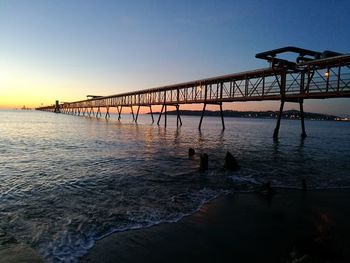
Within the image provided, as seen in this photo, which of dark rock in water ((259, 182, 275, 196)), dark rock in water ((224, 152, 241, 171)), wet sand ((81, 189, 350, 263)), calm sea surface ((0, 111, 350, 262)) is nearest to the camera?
wet sand ((81, 189, 350, 263))

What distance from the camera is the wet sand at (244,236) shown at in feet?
18.1

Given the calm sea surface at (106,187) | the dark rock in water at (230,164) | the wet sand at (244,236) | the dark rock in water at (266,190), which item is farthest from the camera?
the dark rock in water at (230,164)

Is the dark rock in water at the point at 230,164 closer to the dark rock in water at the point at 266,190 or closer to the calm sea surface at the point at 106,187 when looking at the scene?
the calm sea surface at the point at 106,187

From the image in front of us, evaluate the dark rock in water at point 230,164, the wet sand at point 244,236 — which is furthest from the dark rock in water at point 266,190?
the dark rock in water at point 230,164

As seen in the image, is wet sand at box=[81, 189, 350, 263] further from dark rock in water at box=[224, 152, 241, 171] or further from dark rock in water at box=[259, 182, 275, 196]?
dark rock in water at box=[224, 152, 241, 171]

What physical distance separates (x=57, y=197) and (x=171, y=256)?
528 cm

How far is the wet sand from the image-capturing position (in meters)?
5.53

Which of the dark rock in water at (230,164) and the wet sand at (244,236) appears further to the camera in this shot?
the dark rock in water at (230,164)

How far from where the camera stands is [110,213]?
8.00 meters

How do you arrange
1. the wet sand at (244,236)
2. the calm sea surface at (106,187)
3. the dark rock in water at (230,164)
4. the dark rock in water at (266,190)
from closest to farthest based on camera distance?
the wet sand at (244,236)
the calm sea surface at (106,187)
the dark rock in water at (266,190)
the dark rock in water at (230,164)

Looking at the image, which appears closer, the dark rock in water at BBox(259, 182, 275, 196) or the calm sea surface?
the calm sea surface

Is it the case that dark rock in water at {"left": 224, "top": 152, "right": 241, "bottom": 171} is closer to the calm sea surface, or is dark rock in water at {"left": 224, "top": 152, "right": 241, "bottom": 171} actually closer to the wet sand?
the calm sea surface

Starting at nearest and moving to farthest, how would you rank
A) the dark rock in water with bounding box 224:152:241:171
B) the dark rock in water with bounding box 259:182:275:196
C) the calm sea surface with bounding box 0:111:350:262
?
the calm sea surface with bounding box 0:111:350:262, the dark rock in water with bounding box 259:182:275:196, the dark rock in water with bounding box 224:152:241:171

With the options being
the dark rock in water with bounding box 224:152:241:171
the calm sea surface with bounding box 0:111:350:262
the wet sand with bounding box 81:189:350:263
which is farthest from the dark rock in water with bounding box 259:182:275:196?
the dark rock in water with bounding box 224:152:241:171
